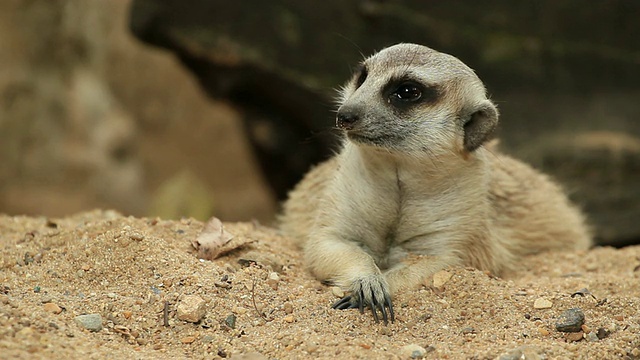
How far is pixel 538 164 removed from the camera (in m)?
6.56

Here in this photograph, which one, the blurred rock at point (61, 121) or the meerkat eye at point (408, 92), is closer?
the meerkat eye at point (408, 92)

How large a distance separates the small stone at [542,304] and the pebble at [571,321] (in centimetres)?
12

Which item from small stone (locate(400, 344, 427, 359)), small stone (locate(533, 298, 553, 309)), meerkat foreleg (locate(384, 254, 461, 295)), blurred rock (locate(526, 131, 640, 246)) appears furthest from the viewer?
blurred rock (locate(526, 131, 640, 246))

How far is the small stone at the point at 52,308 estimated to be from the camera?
9.08ft

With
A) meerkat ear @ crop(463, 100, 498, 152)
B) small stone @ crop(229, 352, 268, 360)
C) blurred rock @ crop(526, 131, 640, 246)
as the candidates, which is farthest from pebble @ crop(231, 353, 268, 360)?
blurred rock @ crop(526, 131, 640, 246)

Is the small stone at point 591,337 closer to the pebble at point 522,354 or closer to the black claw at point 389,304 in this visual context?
the pebble at point 522,354

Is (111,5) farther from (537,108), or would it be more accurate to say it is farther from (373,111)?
(373,111)

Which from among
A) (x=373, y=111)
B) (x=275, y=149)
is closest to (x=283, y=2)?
(x=275, y=149)

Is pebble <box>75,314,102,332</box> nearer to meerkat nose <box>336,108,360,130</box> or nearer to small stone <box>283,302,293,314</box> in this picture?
small stone <box>283,302,293,314</box>

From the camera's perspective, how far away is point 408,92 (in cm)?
352

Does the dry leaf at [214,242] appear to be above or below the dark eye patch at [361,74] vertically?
below

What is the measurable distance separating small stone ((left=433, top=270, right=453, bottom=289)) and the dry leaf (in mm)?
884

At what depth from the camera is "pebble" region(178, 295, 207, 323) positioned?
9.56ft

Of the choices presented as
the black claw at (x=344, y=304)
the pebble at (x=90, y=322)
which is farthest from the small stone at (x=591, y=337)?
the pebble at (x=90, y=322)
